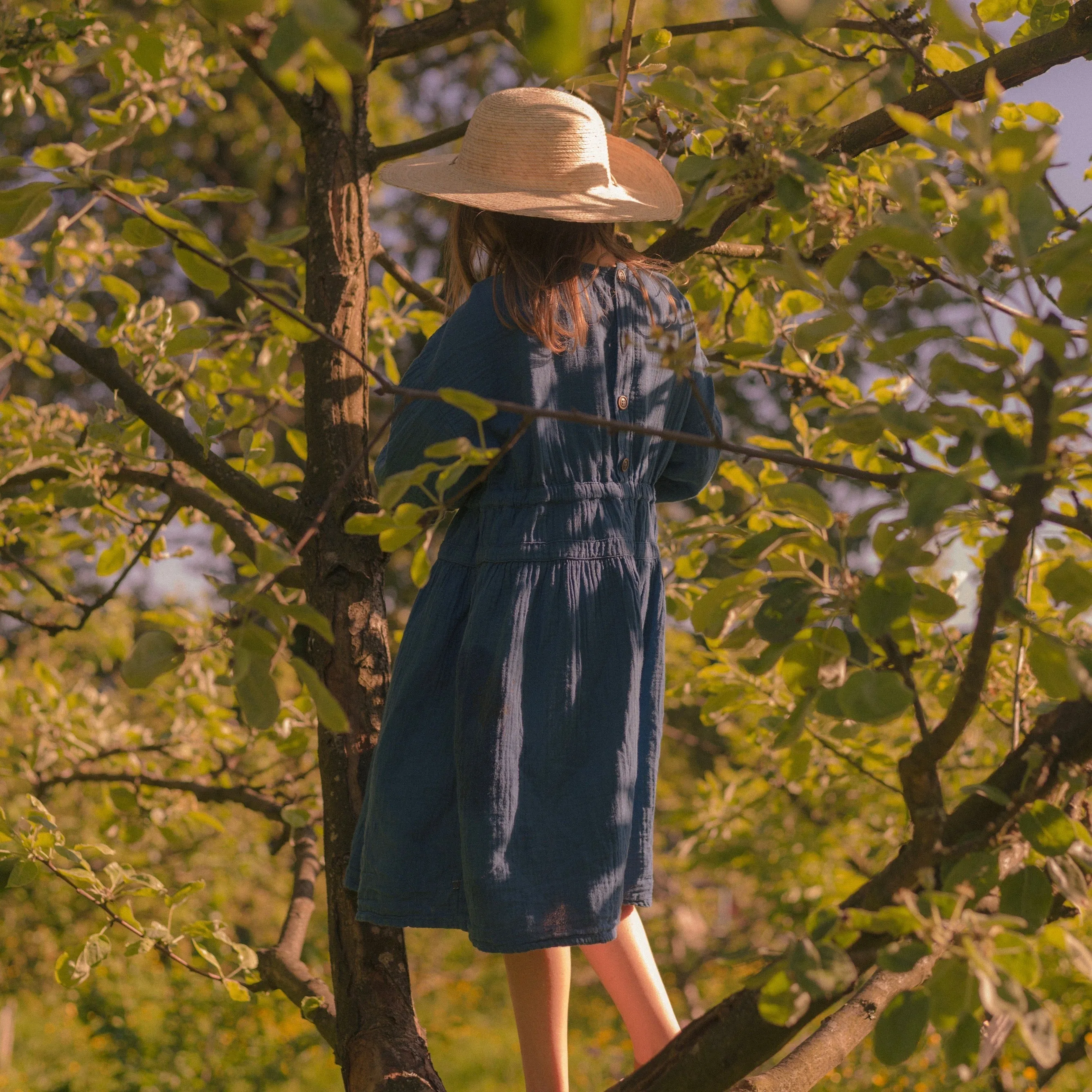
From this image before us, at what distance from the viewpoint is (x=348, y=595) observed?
1548mm

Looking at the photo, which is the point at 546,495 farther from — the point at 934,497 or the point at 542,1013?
the point at 934,497

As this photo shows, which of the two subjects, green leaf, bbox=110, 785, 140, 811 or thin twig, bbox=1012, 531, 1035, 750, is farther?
green leaf, bbox=110, 785, 140, 811

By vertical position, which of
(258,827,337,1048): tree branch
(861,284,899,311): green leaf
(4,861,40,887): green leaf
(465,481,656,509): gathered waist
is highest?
(861,284,899,311): green leaf

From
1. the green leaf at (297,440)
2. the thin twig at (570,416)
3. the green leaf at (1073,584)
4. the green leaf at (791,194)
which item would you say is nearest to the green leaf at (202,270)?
the thin twig at (570,416)

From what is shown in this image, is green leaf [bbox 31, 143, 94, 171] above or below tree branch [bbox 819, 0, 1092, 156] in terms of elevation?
below

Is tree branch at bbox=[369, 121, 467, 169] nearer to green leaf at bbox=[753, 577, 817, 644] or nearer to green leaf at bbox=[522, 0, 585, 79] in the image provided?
green leaf at bbox=[753, 577, 817, 644]

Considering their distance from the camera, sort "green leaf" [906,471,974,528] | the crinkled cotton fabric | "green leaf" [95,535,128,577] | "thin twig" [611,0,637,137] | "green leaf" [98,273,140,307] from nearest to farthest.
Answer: "green leaf" [906,471,974,528], "thin twig" [611,0,637,137], the crinkled cotton fabric, "green leaf" [98,273,140,307], "green leaf" [95,535,128,577]

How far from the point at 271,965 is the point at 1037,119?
5.49 ft


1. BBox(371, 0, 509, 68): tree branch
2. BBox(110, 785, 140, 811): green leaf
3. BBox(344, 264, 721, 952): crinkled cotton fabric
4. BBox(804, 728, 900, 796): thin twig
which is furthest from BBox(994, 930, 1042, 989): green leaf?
BBox(110, 785, 140, 811): green leaf

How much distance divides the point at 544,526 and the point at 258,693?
72 centimetres

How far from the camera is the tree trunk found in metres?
1.37

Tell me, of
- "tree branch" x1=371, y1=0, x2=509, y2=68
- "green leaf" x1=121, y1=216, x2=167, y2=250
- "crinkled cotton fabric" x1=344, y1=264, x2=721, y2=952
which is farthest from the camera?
"tree branch" x1=371, y1=0, x2=509, y2=68

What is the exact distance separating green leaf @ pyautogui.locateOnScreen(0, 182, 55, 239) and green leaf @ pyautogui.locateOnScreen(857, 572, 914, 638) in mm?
715

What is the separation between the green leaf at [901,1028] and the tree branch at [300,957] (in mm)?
872
